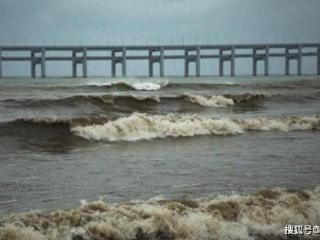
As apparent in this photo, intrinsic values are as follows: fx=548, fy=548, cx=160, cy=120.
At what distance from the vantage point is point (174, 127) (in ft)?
49.2

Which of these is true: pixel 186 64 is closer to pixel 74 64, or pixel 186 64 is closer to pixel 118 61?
pixel 118 61

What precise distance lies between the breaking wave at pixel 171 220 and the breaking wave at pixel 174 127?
24.3 ft

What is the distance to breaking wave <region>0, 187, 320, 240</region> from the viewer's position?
540 cm

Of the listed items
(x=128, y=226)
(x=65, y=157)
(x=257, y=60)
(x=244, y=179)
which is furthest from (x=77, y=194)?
(x=257, y=60)

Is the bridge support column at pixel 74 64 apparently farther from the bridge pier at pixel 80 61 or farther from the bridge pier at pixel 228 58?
the bridge pier at pixel 228 58

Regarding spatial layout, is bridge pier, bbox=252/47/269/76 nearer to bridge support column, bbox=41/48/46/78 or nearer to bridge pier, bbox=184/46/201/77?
bridge pier, bbox=184/46/201/77

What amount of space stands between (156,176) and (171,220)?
261 cm

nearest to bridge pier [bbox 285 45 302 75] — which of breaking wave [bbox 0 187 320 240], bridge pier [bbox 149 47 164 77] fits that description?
bridge pier [bbox 149 47 164 77]

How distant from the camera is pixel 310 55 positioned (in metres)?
95.6

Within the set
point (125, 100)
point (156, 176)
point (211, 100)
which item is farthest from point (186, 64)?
point (156, 176)

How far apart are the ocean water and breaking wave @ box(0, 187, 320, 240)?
0.04ft

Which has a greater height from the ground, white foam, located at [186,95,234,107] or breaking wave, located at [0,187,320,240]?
breaking wave, located at [0,187,320,240]

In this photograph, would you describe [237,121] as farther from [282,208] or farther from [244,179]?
[282,208]

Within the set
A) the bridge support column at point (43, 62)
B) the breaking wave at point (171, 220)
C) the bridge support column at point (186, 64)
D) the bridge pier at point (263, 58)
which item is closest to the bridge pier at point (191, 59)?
the bridge support column at point (186, 64)
